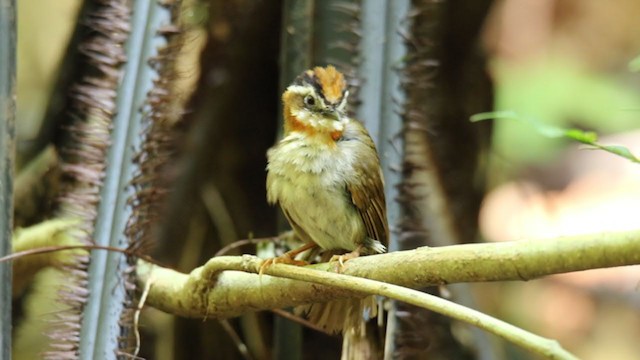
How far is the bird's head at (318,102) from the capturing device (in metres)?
1.76

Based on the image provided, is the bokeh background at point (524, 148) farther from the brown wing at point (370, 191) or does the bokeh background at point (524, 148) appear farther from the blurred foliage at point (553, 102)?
the brown wing at point (370, 191)

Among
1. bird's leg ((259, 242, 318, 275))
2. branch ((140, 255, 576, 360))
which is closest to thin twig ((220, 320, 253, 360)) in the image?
bird's leg ((259, 242, 318, 275))

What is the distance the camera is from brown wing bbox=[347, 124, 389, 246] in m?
1.78

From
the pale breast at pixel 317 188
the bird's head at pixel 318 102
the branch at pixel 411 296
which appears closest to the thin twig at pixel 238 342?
the pale breast at pixel 317 188

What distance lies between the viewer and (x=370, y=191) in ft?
5.90

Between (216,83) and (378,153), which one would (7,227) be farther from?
(216,83)

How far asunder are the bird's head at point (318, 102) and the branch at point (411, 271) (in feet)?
1.21

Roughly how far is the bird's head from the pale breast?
0.03 m

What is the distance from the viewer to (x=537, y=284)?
2.89 m

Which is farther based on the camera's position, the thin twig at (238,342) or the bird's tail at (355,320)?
the thin twig at (238,342)

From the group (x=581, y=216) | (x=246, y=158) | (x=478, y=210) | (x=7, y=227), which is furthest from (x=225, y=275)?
(x=581, y=216)

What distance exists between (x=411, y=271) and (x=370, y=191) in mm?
594

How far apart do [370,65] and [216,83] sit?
2.33ft

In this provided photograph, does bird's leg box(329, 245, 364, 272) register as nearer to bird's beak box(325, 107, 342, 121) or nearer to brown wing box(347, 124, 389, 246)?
brown wing box(347, 124, 389, 246)
